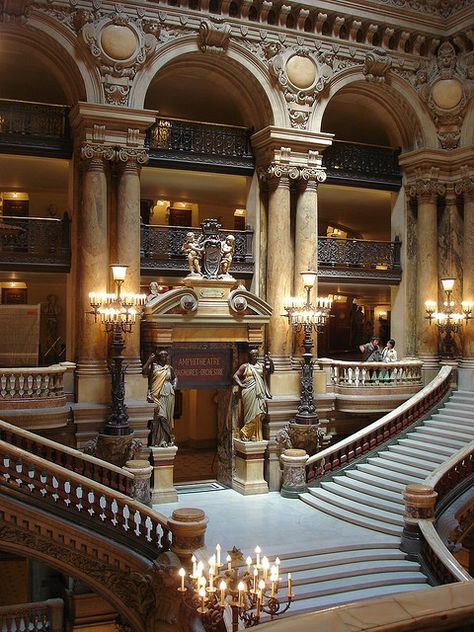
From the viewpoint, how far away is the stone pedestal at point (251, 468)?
14703 mm

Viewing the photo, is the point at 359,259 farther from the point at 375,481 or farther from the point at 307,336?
the point at 375,481

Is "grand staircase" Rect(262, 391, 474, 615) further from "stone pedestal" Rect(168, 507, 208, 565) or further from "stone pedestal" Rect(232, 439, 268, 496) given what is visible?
"stone pedestal" Rect(168, 507, 208, 565)

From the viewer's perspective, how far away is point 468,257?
17.5m

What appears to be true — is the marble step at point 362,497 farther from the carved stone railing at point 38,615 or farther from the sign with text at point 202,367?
the carved stone railing at point 38,615

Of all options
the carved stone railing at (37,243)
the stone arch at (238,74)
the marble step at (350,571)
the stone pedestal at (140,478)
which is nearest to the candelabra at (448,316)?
the stone arch at (238,74)

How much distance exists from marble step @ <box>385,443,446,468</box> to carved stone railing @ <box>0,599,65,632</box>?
7499 millimetres

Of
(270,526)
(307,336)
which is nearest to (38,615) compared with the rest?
(270,526)

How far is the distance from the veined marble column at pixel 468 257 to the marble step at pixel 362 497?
552 centimetres

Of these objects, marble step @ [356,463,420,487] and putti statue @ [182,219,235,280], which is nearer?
marble step @ [356,463,420,487]

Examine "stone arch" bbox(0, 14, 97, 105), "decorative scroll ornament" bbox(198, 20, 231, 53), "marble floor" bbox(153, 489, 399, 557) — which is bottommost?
→ "marble floor" bbox(153, 489, 399, 557)

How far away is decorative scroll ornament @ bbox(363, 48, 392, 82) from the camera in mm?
16828

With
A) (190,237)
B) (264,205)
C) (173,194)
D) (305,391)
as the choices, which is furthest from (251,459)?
(173,194)

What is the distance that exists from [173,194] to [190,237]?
5.18m

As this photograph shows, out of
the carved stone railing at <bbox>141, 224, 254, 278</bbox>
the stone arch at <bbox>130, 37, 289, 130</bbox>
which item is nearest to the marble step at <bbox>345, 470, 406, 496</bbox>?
the carved stone railing at <bbox>141, 224, 254, 278</bbox>
